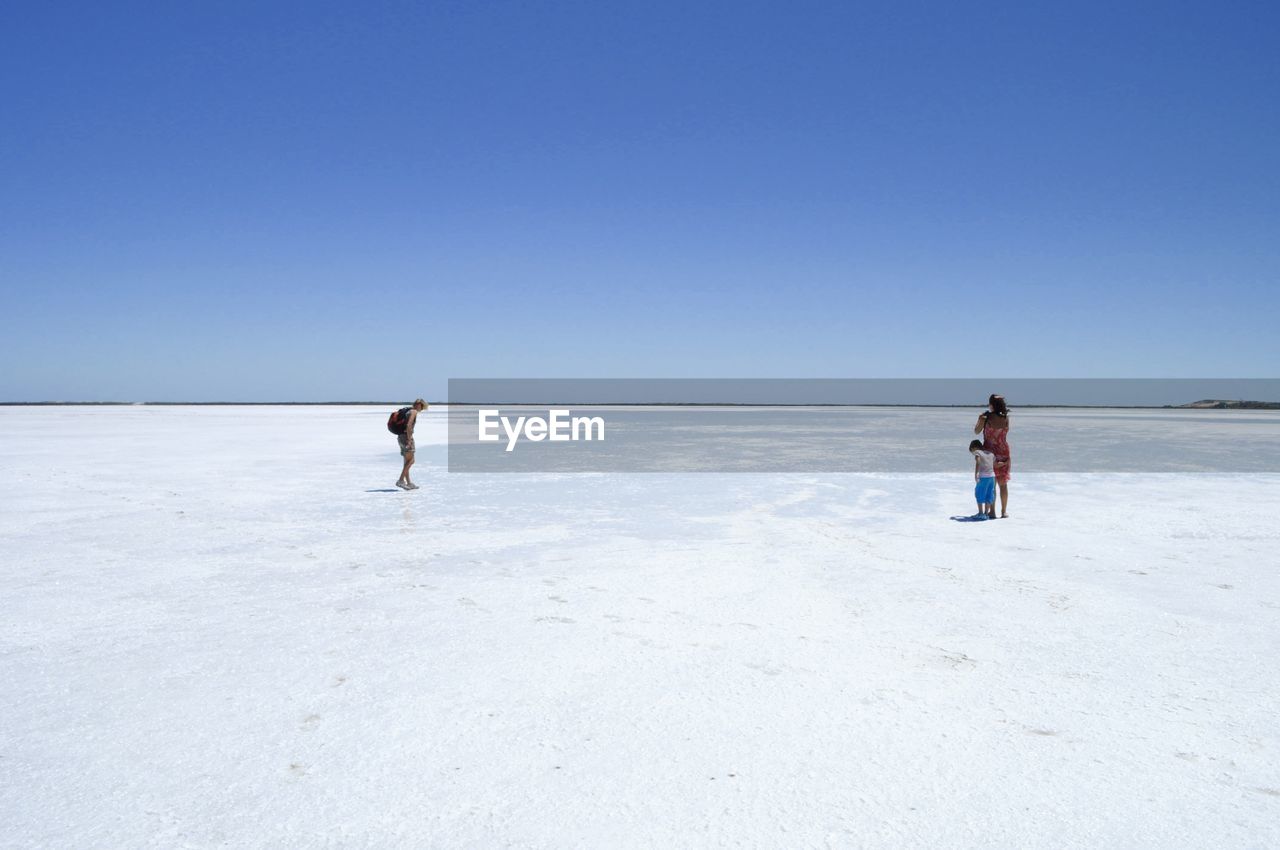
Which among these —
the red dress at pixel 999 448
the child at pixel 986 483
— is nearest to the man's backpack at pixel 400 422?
the child at pixel 986 483

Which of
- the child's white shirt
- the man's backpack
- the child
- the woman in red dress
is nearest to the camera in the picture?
the child

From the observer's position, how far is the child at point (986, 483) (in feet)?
31.5

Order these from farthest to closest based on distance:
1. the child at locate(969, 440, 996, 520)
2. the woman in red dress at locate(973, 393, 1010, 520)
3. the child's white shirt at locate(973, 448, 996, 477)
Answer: the woman in red dress at locate(973, 393, 1010, 520) < the child's white shirt at locate(973, 448, 996, 477) < the child at locate(969, 440, 996, 520)

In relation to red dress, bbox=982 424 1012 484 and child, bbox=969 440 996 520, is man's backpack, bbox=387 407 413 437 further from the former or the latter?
red dress, bbox=982 424 1012 484

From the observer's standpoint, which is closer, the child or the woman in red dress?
the child

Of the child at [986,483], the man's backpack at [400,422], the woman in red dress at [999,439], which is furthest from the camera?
the man's backpack at [400,422]

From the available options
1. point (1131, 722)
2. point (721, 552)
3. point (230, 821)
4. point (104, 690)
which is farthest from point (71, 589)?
point (1131, 722)

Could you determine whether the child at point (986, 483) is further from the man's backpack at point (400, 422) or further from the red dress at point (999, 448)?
the man's backpack at point (400, 422)

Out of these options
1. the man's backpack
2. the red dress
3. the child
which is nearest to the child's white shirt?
the child

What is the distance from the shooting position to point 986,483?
958 cm

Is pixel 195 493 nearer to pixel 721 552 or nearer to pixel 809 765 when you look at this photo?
pixel 721 552

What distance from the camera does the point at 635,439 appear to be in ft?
83.5

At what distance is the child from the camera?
9.59m

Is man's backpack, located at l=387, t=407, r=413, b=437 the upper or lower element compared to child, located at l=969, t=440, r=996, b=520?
upper
